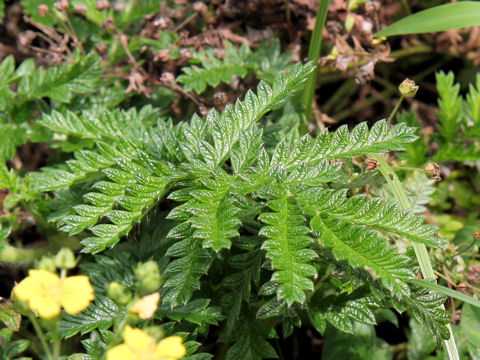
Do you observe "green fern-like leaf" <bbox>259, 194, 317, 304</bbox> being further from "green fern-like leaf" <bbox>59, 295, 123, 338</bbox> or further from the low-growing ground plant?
"green fern-like leaf" <bbox>59, 295, 123, 338</bbox>

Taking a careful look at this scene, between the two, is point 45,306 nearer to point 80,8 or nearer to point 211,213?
point 211,213

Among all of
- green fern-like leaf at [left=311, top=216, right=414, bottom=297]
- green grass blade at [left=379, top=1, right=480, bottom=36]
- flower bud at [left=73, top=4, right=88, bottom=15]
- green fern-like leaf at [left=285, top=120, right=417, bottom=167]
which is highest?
flower bud at [left=73, top=4, right=88, bottom=15]

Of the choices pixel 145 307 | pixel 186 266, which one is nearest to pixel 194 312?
pixel 186 266

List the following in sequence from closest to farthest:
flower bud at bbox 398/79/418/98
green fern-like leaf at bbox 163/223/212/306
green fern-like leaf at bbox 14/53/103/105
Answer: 1. green fern-like leaf at bbox 163/223/212/306
2. flower bud at bbox 398/79/418/98
3. green fern-like leaf at bbox 14/53/103/105

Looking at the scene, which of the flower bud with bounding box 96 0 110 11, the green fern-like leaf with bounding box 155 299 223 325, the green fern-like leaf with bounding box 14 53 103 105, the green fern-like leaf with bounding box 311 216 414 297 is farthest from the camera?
the flower bud with bounding box 96 0 110 11

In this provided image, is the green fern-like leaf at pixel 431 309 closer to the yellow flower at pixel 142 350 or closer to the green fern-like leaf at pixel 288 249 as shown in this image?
the green fern-like leaf at pixel 288 249

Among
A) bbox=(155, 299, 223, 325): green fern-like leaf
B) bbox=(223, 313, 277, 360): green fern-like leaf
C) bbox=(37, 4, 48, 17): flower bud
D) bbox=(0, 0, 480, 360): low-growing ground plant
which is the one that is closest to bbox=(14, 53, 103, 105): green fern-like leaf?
bbox=(0, 0, 480, 360): low-growing ground plant

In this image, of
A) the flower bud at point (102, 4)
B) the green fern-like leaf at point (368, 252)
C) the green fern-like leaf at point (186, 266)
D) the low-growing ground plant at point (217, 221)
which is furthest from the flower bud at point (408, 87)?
the flower bud at point (102, 4)
